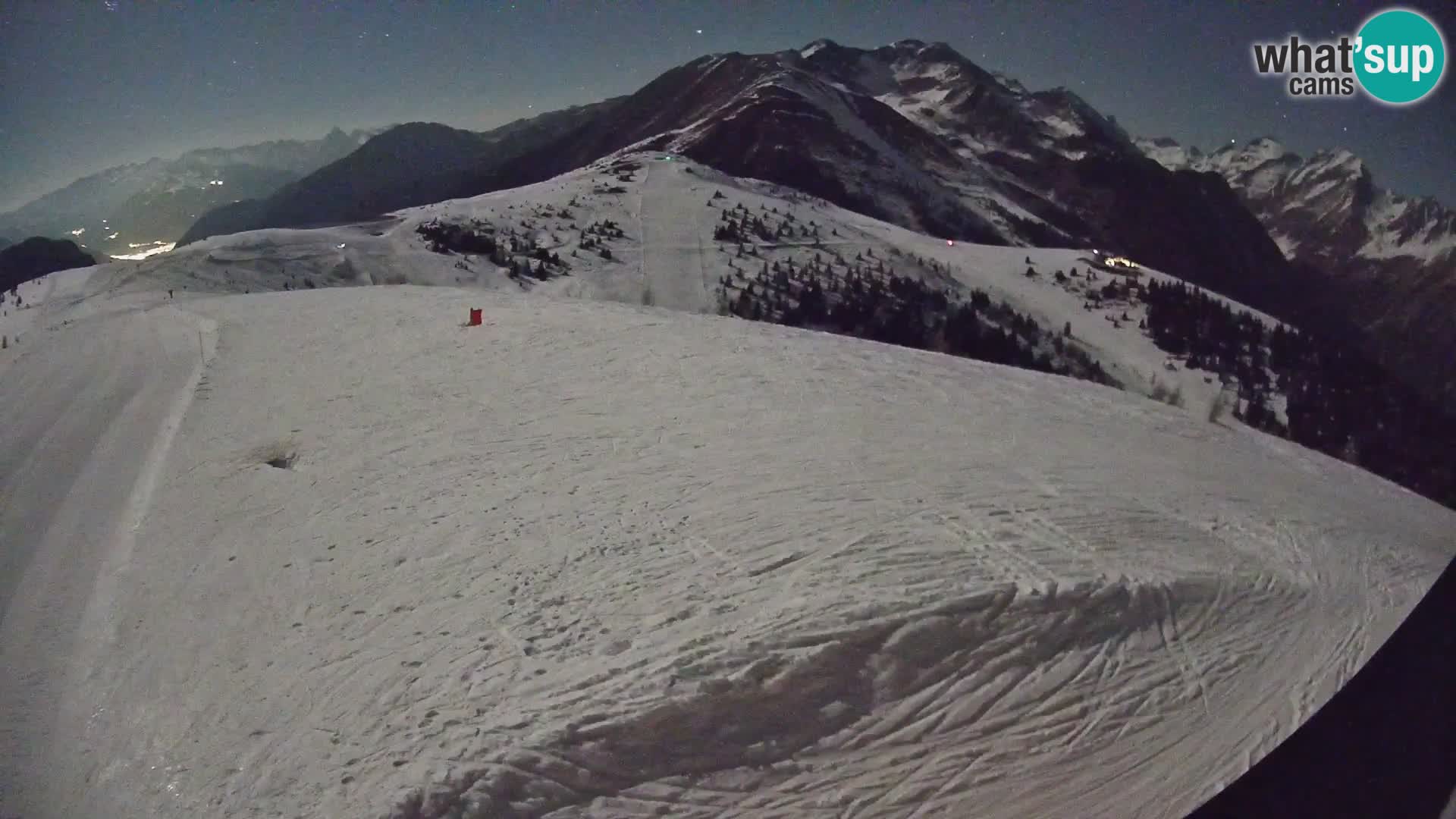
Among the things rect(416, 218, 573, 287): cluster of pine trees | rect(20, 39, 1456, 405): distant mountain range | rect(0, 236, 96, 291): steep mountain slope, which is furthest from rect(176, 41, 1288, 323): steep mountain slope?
rect(0, 236, 96, 291): steep mountain slope

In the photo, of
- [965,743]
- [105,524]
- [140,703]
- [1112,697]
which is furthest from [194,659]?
[1112,697]

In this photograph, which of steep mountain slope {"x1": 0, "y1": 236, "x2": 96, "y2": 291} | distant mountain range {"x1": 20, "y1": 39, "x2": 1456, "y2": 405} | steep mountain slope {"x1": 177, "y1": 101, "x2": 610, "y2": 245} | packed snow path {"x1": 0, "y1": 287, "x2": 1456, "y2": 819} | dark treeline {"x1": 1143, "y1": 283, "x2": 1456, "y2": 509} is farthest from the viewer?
steep mountain slope {"x1": 177, "y1": 101, "x2": 610, "y2": 245}

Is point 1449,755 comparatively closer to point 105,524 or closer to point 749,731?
point 749,731

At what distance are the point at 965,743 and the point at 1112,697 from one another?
0.75 meters

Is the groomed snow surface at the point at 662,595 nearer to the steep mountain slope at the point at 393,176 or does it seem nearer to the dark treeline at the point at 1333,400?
the dark treeline at the point at 1333,400

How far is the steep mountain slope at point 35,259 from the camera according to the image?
301 inches

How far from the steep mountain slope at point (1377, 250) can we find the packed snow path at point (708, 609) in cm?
65

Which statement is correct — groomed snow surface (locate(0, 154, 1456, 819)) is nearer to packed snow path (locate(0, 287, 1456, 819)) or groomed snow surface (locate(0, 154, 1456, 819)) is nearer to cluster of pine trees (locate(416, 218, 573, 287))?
packed snow path (locate(0, 287, 1456, 819))

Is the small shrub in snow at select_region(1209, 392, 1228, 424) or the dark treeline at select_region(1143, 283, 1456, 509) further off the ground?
the dark treeline at select_region(1143, 283, 1456, 509)

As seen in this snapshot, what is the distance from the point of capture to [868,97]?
84.4 m

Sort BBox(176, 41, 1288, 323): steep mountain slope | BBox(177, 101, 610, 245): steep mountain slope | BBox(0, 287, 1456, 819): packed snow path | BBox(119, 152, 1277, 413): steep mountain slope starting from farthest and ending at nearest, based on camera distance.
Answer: BBox(176, 41, 1288, 323): steep mountain slope < BBox(177, 101, 610, 245): steep mountain slope < BBox(119, 152, 1277, 413): steep mountain slope < BBox(0, 287, 1456, 819): packed snow path

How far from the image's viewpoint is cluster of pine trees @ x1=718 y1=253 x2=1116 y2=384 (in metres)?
18.9

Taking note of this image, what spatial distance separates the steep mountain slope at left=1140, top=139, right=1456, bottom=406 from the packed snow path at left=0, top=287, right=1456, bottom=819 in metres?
0.65

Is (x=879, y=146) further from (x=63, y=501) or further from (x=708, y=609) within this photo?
(x=708, y=609)
